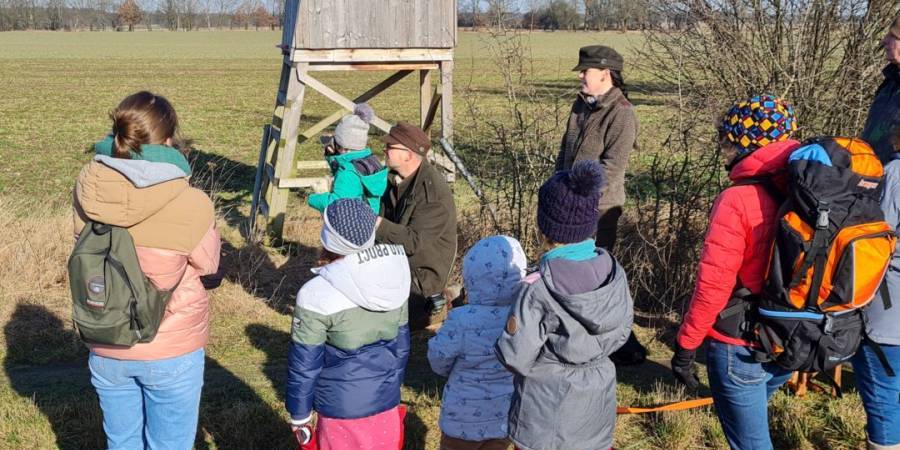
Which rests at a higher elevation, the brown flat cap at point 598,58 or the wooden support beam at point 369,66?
the brown flat cap at point 598,58

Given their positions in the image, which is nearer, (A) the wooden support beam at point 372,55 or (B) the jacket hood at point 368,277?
(B) the jacket hood at point 368,277

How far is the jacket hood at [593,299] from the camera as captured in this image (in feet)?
8.94

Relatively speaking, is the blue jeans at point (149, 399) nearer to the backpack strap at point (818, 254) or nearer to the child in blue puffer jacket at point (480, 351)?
the child in blue puffer jacket at point (480, 351)

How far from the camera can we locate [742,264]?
10.3 ft

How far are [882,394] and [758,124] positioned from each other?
1221 mm

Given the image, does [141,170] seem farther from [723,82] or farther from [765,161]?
[723,82]

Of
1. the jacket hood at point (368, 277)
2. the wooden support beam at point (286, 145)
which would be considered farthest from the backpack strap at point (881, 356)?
the wooden support beam at point (286, 145)

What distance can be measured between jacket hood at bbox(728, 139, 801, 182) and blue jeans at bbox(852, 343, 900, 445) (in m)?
0.89

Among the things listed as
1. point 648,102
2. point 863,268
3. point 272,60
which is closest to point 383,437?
point 863,268

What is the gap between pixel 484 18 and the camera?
241 inches

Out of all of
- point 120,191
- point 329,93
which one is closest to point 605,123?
point 120,191

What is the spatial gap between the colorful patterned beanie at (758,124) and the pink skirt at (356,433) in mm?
1768

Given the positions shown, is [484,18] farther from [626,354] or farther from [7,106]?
[7,106]

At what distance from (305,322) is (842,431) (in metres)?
2.96
